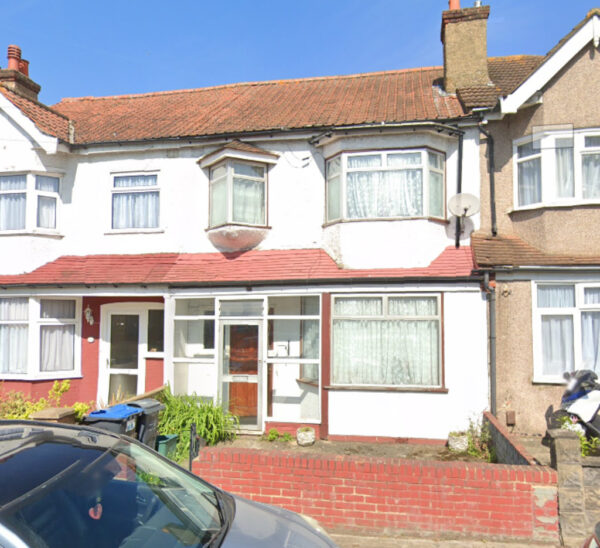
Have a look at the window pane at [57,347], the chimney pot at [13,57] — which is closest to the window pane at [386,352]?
the window pane at [57,347]

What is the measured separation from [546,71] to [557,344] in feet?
17.0

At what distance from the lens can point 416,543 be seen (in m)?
4.68

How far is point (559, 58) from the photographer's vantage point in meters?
8.76

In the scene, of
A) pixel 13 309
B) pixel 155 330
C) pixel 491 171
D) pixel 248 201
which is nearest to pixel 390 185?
pixel 491 171

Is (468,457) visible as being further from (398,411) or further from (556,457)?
(556,457)

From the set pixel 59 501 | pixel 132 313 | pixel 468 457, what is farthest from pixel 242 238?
pixel 59 501

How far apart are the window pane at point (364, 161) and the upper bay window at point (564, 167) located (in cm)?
294

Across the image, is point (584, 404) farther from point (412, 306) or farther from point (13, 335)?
point (13, 335)

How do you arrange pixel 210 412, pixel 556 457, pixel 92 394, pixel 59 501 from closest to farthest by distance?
pixel 59 501
pixel 556 457
pixel 210 412
pixel 92 394

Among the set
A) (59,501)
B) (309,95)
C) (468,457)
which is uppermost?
(309,95)

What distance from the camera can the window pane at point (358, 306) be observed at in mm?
8711

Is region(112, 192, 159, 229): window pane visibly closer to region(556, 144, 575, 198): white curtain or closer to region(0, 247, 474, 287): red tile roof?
region(0, 247, 474, 287): red tile roof

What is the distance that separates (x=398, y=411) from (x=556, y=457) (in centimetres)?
370

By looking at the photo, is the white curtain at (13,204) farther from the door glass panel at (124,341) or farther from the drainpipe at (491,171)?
the drainpipe at (491,171)
